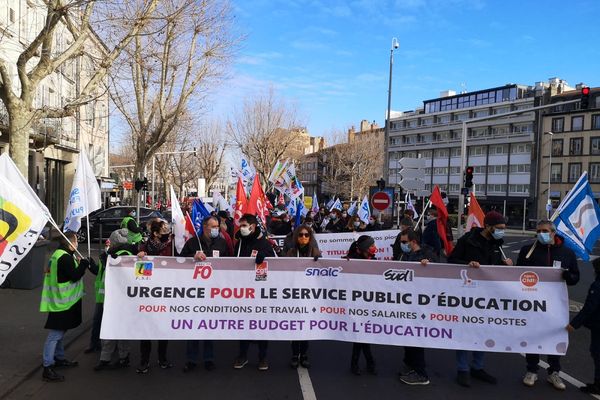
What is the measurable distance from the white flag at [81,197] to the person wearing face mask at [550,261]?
550cm

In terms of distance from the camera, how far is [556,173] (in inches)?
2564

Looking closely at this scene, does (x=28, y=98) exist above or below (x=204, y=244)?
above

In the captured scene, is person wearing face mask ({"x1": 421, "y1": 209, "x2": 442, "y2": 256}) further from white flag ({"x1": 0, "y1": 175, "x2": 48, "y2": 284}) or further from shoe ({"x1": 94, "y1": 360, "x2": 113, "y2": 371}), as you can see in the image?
white flag ({"x1": 0, "y1": 175, "x2": 48, "y2": 284})

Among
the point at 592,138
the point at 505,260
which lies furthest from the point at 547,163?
the point at 505,260

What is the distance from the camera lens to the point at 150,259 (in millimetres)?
5570

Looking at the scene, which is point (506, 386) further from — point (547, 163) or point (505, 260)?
point (547, 163)

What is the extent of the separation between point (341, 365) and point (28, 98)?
8.17 meters

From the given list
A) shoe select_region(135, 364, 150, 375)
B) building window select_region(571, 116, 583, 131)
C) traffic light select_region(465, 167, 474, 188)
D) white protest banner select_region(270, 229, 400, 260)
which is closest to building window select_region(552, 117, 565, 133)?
building window select_region(571, 116, 583, 131)

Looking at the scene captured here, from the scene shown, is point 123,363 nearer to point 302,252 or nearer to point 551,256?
point 302,252

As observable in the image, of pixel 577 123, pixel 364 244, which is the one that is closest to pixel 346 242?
pixel 364 244

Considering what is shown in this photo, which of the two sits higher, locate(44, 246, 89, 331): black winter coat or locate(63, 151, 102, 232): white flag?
locate(63, 151, 102, 232): white flag

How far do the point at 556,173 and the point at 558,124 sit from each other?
677cm

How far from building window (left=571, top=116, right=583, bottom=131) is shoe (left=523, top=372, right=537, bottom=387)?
2674 inches

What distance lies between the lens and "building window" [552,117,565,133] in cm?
6544
